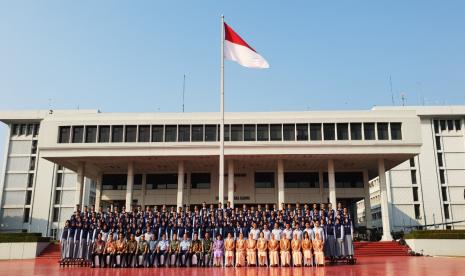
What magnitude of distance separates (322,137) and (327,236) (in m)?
16.1

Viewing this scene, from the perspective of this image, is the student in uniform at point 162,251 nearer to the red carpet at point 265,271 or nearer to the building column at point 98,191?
the red carpet at point 265,271

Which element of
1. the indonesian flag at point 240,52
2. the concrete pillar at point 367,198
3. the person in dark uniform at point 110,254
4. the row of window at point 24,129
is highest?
the row of window at point 24,129

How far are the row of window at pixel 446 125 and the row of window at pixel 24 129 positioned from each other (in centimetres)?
6142

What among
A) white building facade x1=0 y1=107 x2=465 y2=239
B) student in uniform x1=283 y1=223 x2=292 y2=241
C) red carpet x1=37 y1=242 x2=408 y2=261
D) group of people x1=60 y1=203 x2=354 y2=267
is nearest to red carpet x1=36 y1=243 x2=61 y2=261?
red carpet x1=37 y1=242 x2=408 y2=261

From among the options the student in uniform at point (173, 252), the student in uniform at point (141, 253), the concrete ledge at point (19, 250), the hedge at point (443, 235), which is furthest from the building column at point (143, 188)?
the hedge at point (443, 235)

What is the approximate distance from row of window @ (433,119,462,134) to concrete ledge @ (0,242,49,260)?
56.1 meters

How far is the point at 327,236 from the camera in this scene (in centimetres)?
1778

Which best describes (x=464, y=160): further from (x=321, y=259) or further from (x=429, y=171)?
(x=321, y=259)

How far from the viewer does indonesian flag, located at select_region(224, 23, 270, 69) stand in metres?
20.2

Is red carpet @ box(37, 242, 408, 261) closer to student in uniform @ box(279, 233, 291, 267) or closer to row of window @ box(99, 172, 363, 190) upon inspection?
student in uniform @ box(279, 233, 291, 267)

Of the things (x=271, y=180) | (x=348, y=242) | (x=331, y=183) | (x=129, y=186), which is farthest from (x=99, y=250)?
(x=271, y=180)

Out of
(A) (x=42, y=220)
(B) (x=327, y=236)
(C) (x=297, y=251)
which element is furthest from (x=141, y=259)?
(A) (x=42, y=220)

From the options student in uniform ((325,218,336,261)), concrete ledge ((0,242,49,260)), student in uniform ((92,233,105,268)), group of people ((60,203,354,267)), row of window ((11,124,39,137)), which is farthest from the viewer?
row of window ((11,124,39,137))

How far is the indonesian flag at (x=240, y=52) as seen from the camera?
20.2 meters
